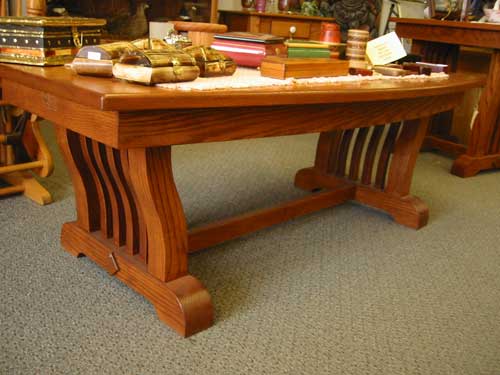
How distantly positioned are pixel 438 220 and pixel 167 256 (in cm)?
128

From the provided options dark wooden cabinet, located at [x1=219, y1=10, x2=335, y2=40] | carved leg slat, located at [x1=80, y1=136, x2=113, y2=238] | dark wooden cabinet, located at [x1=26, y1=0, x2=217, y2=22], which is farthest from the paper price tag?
dark wooden cabinet, located at [x1=219, y1=10, x2=335, y2=40]

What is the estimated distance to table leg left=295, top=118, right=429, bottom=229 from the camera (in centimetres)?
197

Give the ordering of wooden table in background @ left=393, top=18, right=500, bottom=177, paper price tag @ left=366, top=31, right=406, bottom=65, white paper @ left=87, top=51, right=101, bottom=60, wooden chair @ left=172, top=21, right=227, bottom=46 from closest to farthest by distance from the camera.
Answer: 1. white paper @ left=87, top=51, right=101, bottom=60
2. wooden chair @ left=172, top=21, right=227, bottom=46
3. paper price tag @ left=366, top=31, right=406, bottom=65
4. wooden table in background @ left=393, top=18, right=500, bottom=177

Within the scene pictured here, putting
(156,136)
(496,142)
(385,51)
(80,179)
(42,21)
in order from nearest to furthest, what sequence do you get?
(156,136) < (42,21) < (80,179) < (385,51) < (496,142)

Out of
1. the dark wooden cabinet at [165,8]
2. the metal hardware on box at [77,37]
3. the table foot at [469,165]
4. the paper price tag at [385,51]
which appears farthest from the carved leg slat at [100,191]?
the dark wooden cabinet at [165,8]

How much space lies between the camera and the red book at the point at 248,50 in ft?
4.96

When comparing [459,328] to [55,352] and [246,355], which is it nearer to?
[246,355]

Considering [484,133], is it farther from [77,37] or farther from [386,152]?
[77,37]

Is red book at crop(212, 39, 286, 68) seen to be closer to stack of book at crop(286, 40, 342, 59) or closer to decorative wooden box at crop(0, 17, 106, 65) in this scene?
stack of book at crop(286, 40, 342, 59)

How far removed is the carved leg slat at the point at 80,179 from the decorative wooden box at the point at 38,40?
0.20 metres

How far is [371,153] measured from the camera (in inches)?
82.7

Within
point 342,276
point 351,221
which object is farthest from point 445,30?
point 342,276

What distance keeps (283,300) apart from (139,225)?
44cm

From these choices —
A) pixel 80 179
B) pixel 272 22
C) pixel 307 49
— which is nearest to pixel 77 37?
pixel 80 179
